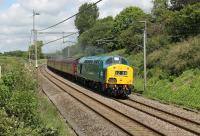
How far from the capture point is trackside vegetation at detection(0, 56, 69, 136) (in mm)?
13500

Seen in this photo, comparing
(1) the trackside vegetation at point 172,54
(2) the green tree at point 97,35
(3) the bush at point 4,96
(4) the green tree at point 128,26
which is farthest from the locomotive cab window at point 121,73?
(2) the green tree at point 97,35

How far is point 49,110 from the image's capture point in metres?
26.0

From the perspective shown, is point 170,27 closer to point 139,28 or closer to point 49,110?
point 139,28

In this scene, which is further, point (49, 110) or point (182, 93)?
point (182, 93)

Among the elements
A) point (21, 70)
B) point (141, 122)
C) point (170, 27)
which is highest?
point (170, 27)

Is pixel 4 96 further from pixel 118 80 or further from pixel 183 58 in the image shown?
pixel 183 58

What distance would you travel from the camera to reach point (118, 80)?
35.7 metres

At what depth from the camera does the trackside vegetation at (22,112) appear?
13500 millimetres

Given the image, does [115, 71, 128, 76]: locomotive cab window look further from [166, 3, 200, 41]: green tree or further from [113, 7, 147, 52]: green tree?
→ [113, 7, 147, 52]: green tree

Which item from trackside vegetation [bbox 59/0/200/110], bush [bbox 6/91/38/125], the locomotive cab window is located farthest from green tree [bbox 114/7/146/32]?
bush [bbox 6/91/38/125]

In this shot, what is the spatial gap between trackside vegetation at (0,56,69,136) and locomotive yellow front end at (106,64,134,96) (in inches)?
329

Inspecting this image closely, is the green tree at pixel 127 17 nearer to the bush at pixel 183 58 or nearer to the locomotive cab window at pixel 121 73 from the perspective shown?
the bush at pixel 183 58

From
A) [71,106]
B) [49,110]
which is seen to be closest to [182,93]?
[71,106]

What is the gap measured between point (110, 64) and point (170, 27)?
23.7 meters
